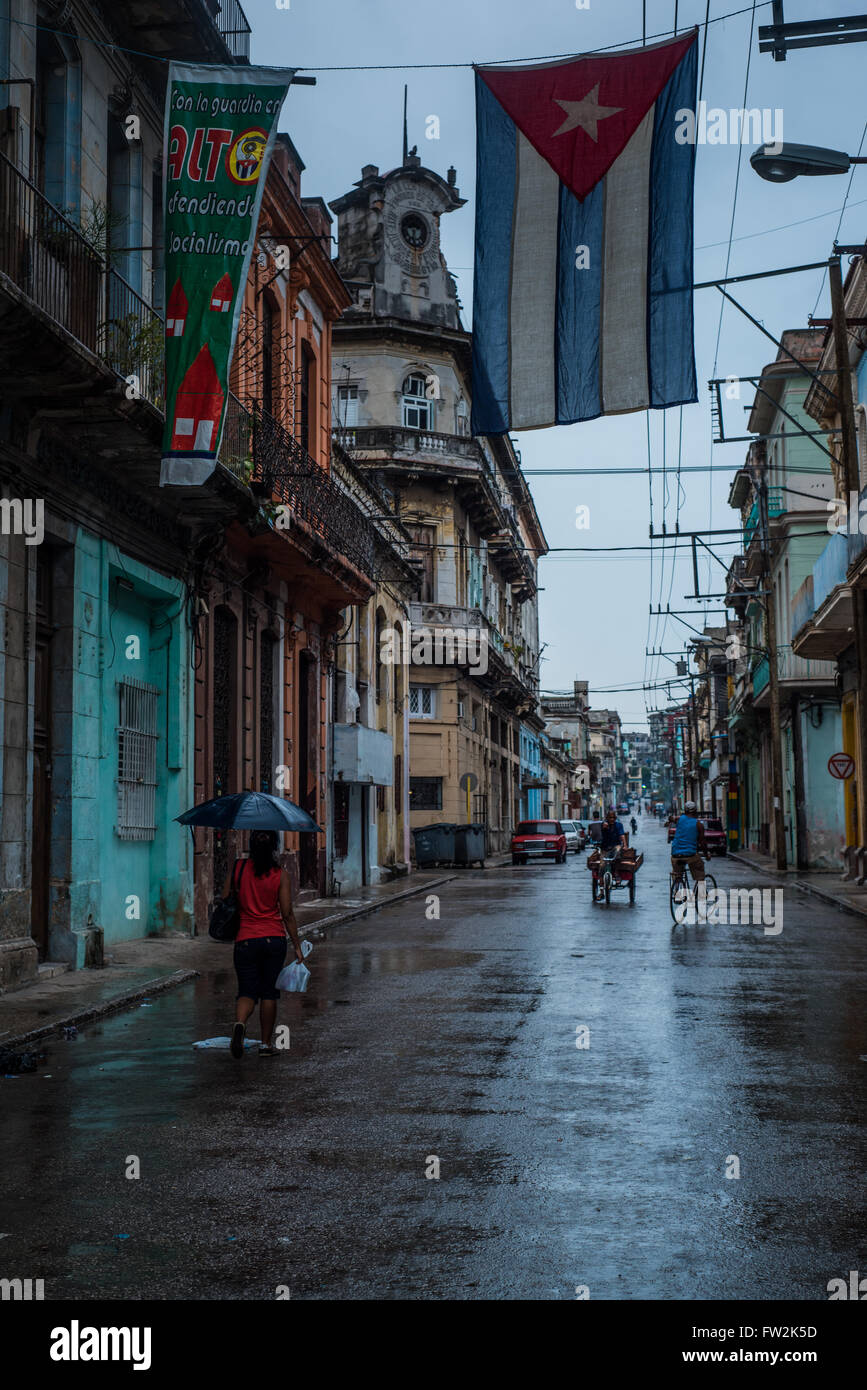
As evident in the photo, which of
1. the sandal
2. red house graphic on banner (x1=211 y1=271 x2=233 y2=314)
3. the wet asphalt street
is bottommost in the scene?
the wet asphalt street

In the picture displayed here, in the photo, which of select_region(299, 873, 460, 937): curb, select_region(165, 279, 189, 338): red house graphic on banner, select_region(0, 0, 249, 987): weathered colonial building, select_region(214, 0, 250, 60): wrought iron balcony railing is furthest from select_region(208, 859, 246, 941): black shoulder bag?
select_region(214, 0, 250, 60): wrought iron balcony railing

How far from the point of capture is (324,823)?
27.9m

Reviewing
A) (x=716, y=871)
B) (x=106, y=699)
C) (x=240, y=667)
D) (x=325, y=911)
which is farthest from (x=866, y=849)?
(x=106, y=699)

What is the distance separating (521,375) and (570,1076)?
261 inches

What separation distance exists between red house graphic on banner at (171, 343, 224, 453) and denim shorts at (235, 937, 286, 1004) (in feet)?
19.8

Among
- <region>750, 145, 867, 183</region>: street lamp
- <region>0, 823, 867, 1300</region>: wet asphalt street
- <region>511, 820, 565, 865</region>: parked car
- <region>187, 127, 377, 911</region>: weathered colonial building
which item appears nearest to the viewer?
<region>0, 823, 867, 1300</region>: wet asphalt street

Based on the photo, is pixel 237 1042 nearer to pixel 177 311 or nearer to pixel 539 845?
pixel 177 311

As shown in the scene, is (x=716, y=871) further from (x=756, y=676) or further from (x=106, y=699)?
(x=106, y=699)

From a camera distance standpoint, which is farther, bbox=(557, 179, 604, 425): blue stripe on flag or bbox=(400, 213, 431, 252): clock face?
bbox=(400, 213, 431, 252): clock face

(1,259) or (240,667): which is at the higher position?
(1,259)

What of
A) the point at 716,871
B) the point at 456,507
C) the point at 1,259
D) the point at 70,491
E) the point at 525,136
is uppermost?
the point at 456,507

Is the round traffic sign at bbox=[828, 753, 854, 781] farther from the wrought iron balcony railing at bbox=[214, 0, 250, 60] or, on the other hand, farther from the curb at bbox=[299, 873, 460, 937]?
the wrought iron balcony railing at bbox=[214, 0, 250, 60]

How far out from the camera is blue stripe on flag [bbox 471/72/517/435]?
40.9 ft

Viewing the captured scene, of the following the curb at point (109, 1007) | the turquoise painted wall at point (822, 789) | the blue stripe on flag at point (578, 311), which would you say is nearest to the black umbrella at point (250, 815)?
the curb at point (109, 1007)
